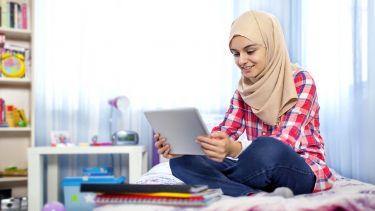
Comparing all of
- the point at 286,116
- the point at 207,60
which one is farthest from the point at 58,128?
the point at 286,116

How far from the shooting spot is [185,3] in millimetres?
3002

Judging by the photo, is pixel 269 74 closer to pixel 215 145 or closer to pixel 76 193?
pixel 215 145

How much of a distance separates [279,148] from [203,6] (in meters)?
1.99

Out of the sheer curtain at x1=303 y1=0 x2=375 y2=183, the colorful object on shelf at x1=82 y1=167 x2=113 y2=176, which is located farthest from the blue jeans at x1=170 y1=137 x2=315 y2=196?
the colorful object on shelf at x1=82 y1=167 x2=113 y2=176

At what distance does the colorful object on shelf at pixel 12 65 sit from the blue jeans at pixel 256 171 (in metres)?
1.74

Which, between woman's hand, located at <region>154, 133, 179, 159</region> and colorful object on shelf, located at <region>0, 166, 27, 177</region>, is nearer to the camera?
woman's hand, located at <region>154, 133, 179, 159</region>

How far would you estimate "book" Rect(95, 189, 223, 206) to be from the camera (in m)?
1.01

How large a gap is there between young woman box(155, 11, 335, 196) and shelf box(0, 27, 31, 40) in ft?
5.52

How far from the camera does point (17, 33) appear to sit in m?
2.82

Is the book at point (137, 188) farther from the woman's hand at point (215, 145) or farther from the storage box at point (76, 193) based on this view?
the storage box at point (76, 193)

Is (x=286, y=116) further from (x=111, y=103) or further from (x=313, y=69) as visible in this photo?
(x=111, y=103)


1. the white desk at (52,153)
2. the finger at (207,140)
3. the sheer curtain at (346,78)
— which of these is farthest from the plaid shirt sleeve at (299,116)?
the white desk at (52,153)

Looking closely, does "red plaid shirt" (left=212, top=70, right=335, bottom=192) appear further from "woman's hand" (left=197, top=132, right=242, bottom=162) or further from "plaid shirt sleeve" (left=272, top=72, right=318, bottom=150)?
"woman's hand" (left=197, top=132, right=242, bottom=162)

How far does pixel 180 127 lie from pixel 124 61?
1.77 metres
